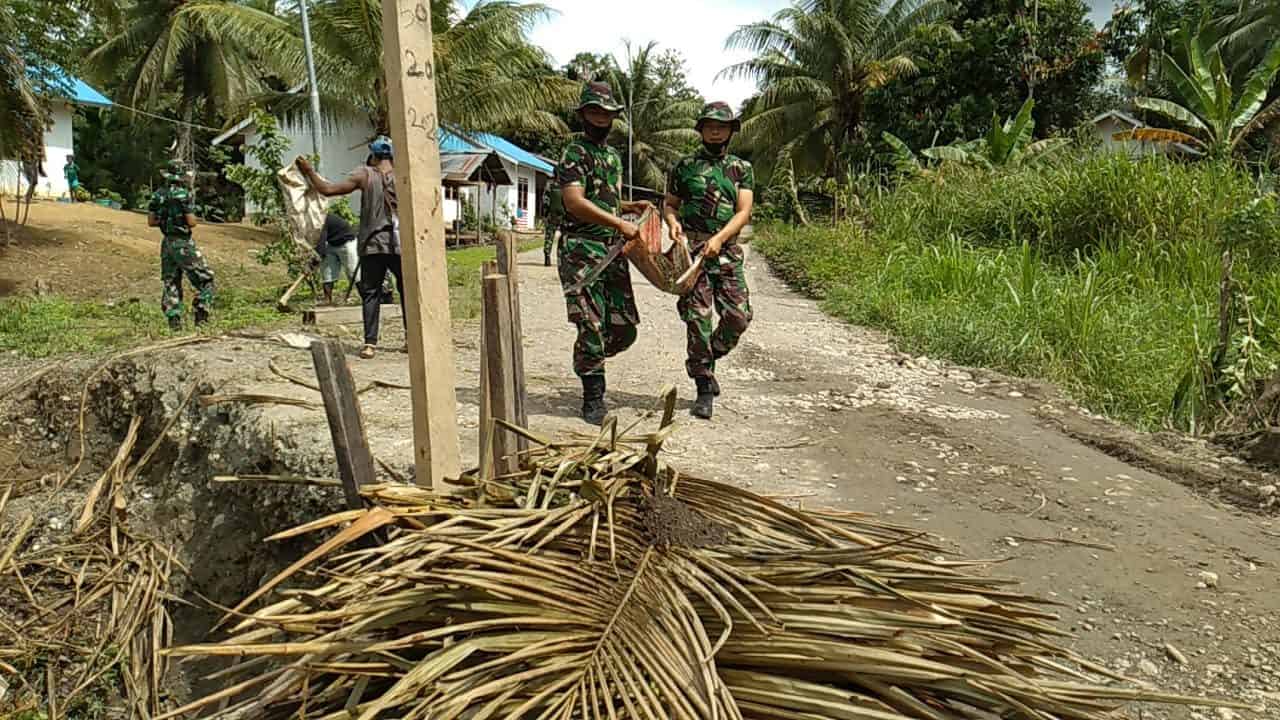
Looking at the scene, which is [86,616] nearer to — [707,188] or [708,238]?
[708,238]

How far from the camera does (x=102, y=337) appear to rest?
7.57 metres

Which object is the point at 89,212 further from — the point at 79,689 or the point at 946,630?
the point at 946,630

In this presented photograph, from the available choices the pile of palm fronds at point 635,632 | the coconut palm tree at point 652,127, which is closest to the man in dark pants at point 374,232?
the pile of palm fronds at point 635,632

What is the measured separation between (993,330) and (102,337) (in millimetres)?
7574

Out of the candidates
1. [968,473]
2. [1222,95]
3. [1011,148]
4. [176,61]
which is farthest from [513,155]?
[968,473]

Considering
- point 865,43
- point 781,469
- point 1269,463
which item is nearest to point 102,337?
point 781,469

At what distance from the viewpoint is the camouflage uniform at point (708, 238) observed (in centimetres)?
437

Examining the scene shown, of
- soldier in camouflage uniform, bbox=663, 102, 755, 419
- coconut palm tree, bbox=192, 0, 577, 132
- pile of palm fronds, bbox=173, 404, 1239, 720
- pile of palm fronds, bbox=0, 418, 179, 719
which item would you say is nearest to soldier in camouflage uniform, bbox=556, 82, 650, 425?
soldier in camouflage uniform, bbox=663, 102, 755, 419

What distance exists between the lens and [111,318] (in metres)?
9.27

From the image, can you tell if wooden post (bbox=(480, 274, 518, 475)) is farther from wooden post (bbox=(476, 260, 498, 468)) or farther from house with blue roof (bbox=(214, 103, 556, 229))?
house with blue roof (bbox=(214, 103, 556, 229))

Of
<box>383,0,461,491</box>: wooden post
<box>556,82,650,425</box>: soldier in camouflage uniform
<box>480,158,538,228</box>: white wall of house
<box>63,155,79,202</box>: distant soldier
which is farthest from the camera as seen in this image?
<box>480,158,538,228</box>: white wall of house

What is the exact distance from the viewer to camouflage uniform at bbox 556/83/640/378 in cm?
419

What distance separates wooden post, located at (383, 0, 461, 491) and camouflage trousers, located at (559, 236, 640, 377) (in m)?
2.11

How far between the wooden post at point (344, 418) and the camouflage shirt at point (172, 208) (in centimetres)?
642
